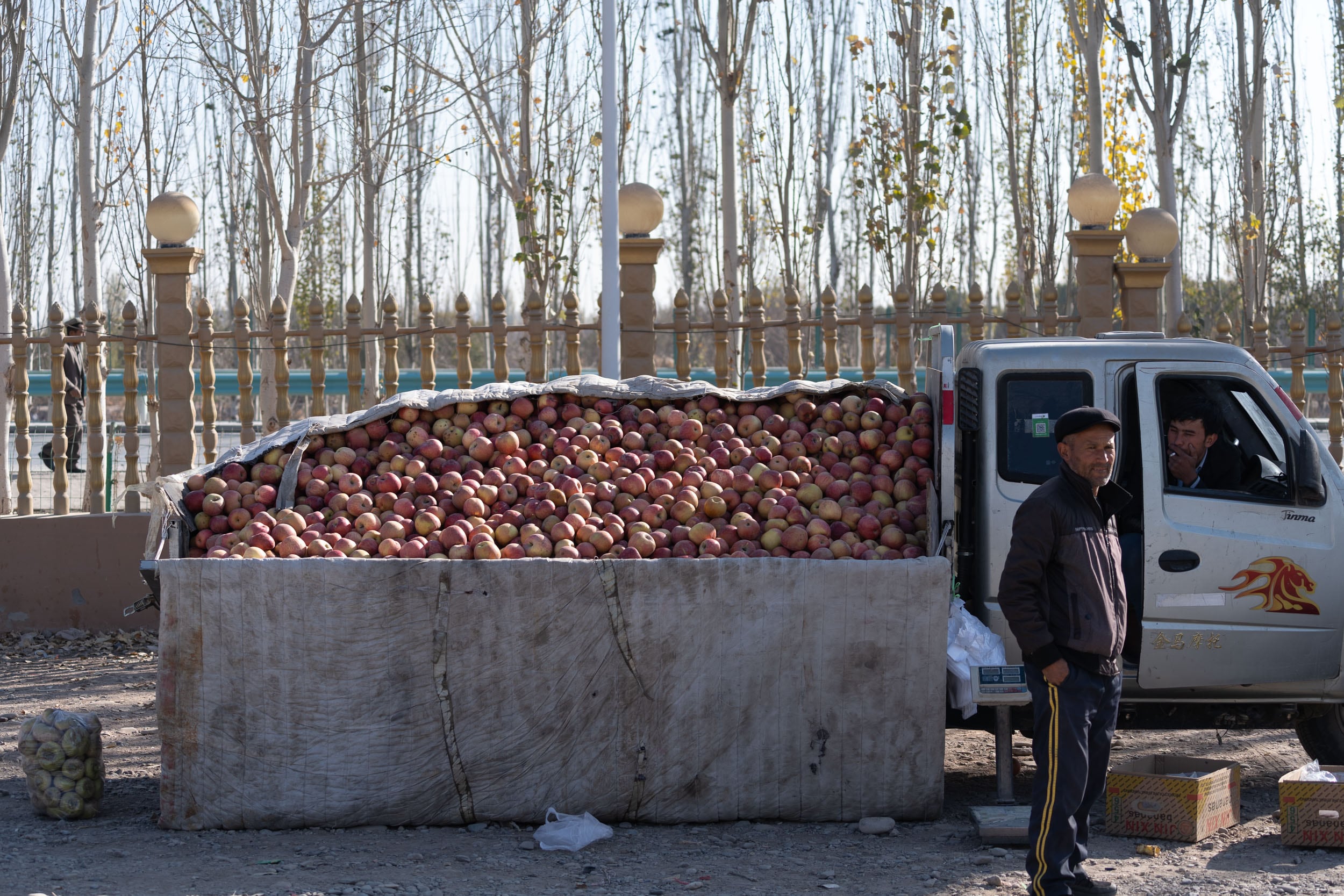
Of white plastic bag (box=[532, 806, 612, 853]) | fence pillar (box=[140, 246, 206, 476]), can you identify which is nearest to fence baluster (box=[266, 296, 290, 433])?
fence pillar (box=[140, 246, 206, 476])

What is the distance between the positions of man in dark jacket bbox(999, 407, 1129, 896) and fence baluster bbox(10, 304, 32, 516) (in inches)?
283

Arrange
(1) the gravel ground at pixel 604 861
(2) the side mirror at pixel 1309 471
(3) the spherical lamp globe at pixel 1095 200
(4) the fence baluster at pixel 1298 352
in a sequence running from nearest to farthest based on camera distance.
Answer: (1) the gravel ground at pixel 604 861
(2) the side mirror at pixel 1309 471
(4) the fence baluster at pixel 1298 352
(3) the spherical lamp globe at pixel 1095 200

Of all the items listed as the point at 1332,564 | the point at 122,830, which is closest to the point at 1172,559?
the point at 1332,564

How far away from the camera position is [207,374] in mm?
8500

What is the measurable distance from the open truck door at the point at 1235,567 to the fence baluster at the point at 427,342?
4.92 meters

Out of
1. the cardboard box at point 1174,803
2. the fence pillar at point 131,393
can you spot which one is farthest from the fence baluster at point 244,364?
the cardboard box at point 1174,803

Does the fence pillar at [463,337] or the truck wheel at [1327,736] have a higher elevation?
the fence pillar at [463,337]

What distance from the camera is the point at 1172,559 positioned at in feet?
15.5

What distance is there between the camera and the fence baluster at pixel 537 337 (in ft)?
27.3

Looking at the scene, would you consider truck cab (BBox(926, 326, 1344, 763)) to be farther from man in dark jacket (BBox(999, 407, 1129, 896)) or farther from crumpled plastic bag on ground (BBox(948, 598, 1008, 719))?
man in dark jacket (BBox(999, 407, 1129, 896))

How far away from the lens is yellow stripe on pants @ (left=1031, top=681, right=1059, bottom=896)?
3807mm

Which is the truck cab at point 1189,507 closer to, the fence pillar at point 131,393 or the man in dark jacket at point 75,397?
the fence pillar at point 131,393

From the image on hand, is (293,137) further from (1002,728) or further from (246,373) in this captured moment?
(1002,728)

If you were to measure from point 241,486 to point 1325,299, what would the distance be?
103 feet
